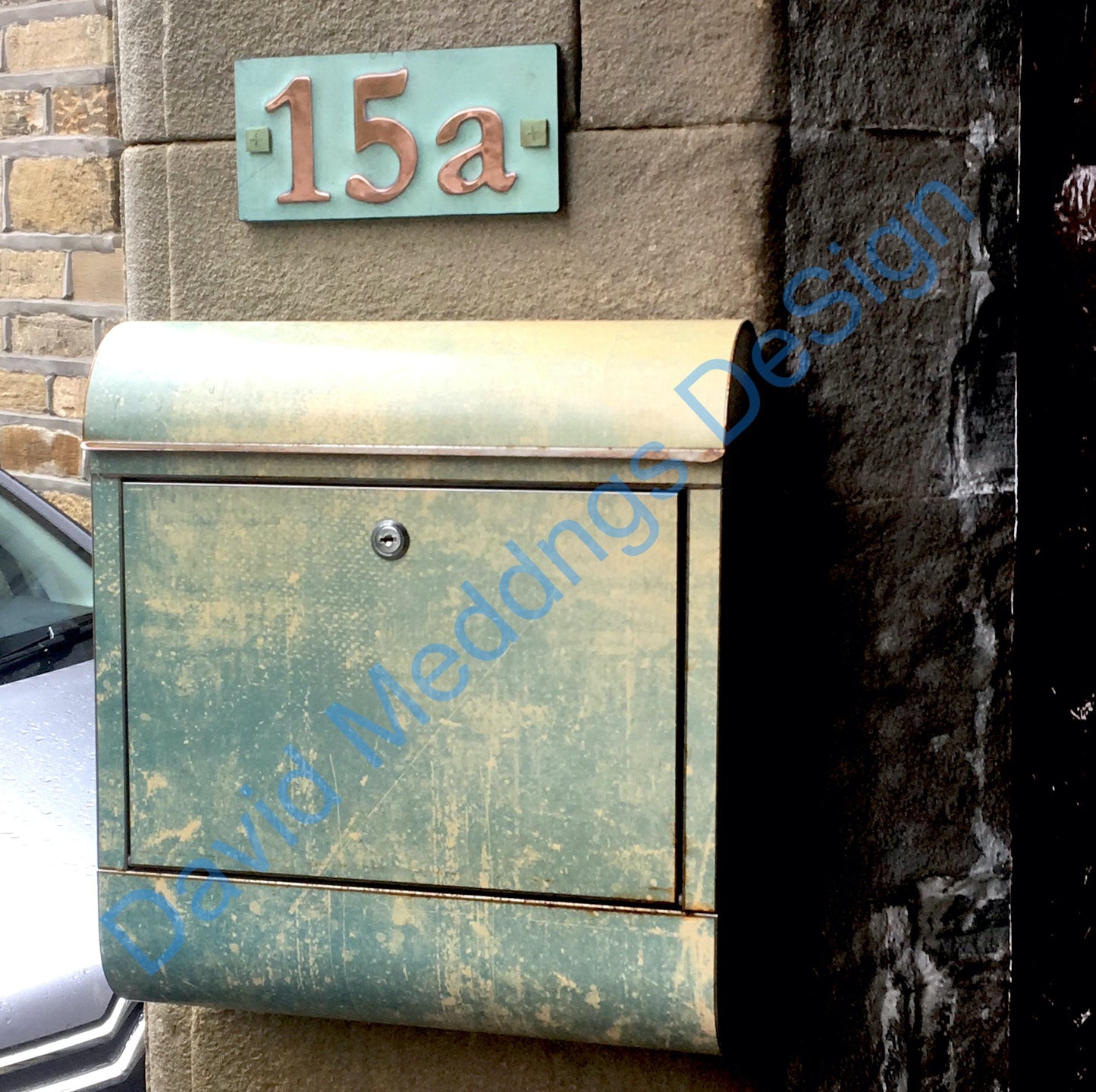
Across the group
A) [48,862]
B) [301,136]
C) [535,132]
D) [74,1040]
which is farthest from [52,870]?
[535,132]

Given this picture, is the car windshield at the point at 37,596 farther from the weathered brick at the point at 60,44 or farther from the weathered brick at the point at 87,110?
the weathered brick at the point at 60,44

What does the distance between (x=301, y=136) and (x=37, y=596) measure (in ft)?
4.68

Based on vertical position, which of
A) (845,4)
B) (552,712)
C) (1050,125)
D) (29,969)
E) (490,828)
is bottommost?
(29,969)

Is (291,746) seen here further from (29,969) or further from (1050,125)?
(1050,125)

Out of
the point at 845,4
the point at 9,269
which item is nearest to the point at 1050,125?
the point at 845,4

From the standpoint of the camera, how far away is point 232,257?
1.80 meters

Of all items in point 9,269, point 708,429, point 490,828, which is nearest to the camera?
point 708,429

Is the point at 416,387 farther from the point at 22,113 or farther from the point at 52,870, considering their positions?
the point at 22,113

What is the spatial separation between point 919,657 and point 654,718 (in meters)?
0.42

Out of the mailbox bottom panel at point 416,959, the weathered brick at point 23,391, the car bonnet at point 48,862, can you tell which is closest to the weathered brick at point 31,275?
the weathered brick at point 23,391

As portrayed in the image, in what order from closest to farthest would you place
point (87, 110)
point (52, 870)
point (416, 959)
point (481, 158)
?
point (416, 959) < point (481, 158) < point (52, 870) < point (87, 110)

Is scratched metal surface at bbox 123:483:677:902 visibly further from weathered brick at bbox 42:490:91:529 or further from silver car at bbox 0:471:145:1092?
weathered brick at bbox 42:490:91:529

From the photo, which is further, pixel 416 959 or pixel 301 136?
pixel 301 136

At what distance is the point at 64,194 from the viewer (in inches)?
193
